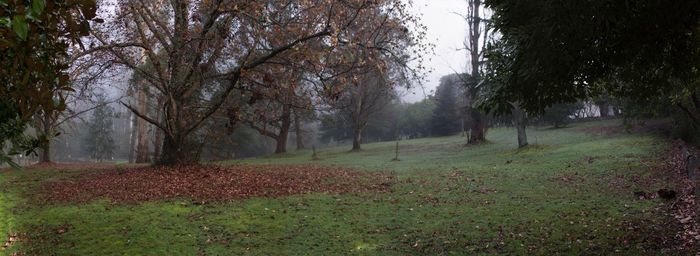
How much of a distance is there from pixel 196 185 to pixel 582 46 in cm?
982

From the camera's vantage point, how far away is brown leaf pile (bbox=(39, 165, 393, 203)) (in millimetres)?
11914

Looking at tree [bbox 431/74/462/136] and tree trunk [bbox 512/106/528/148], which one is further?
tree [bbox 431/74/462/136]

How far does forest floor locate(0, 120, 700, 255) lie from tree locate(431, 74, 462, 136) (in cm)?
3695

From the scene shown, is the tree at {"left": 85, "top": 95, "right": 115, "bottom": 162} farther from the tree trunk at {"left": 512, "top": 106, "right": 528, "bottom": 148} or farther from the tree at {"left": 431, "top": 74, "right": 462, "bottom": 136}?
the tree trunk at {"left": 512, "top": 106, "right": 528, "bottom": 148}

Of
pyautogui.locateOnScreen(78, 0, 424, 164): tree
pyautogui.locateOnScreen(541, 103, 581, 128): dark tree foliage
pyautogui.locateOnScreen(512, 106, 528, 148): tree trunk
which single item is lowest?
pyautogui.locateOnScreen(512, 106, 528, 148): tree trunk

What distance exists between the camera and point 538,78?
648 cm

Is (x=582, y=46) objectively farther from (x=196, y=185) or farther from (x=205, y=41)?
(x=205, y=41)

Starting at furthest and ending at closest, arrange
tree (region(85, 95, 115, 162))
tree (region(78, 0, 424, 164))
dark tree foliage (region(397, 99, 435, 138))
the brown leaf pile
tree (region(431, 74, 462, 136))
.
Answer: dark tree foliage (region(397, 99, 435, 138)) → tree (region(431, 74, 462, 136)) → tree (region(85, 95, 115, 162)) → tree (region(78, 0, 424, 164)) → the brown leaf pile

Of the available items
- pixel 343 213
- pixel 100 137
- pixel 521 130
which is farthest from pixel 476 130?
pixel 100 137

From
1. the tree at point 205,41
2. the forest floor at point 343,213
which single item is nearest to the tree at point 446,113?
Answer: the forest floor at point 343,213

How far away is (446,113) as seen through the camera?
53.4 metres

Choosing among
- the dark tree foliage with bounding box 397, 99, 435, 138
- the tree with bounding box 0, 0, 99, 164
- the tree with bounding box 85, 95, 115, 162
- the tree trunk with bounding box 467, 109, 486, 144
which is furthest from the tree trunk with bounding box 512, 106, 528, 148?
the tree with bounding box 85, 95, 115, 162

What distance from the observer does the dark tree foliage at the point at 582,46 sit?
5.57m

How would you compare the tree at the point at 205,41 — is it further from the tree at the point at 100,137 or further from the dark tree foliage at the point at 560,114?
the tree at the point at 100,137
